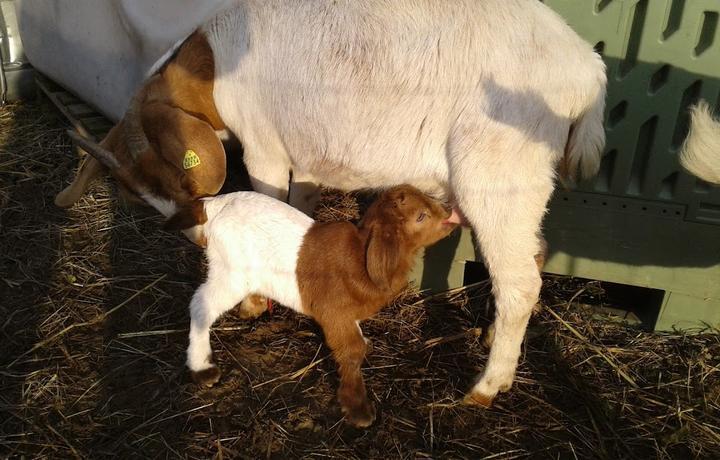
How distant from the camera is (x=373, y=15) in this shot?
3025 millimetres

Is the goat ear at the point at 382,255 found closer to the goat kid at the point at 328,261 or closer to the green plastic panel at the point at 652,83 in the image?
the goat kid at the point at 328,261

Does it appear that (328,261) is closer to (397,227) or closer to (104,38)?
(397,227)

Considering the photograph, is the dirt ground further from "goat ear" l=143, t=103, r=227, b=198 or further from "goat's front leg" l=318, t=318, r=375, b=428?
"goat ear" l=143, t=103, r=227, b=198

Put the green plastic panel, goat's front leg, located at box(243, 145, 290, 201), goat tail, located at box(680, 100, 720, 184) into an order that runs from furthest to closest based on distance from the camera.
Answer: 1. goat's front leg, located at box(243, 145, 290, 201)
2. the green plastic panel
3. goat tail, located at box(680, 100, 720, 184)

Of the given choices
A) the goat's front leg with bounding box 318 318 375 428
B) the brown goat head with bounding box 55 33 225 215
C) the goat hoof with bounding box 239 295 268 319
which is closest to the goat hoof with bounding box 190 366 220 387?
the goat hoof with bounding box 239 295 268 319

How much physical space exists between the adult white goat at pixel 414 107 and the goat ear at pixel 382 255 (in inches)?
13.9

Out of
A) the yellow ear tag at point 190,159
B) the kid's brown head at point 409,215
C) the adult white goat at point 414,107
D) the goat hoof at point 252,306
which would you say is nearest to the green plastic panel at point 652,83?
the adult white goat at point 414,107

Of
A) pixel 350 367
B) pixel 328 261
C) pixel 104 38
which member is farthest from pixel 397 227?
pixel 104 38

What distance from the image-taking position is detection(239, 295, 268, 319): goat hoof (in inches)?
140

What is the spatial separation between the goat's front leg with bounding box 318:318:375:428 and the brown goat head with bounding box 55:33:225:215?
1067 mm

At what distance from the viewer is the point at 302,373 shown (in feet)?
10.7

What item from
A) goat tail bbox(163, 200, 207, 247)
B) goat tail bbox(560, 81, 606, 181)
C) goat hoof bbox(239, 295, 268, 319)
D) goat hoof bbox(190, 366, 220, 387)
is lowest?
goat hoof bbox(190, 366, 220, 387)

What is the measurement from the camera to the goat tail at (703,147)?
8.51 feet

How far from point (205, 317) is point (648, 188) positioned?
2.29 m
